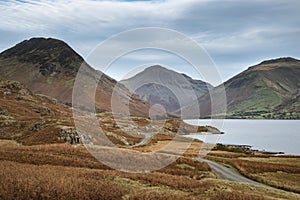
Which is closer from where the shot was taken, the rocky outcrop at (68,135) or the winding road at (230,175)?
the winding road at (230,175)

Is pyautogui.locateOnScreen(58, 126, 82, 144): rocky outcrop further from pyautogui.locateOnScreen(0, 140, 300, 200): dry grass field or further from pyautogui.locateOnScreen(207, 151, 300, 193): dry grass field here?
pyautogui.locateOnScreen(0, 140, 300, 200): dry grass field

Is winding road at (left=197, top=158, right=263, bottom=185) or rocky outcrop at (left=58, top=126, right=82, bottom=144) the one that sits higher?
rocky outcrop at (left=58, top=126, right=82, bottom=144)

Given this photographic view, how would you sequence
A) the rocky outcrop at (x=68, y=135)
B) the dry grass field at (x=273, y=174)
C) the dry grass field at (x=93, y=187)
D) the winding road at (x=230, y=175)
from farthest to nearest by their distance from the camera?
the rocky outcrop at (x=68, y=135) → the winding road at (x=230, y=175) → the dry grass field at (x=273, y=174) → the dry grass field at (x=93, y=187)

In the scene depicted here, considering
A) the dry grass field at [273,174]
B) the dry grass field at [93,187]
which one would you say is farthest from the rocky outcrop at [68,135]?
the dry grass field at [93,187]

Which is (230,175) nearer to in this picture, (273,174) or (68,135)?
(273,174)

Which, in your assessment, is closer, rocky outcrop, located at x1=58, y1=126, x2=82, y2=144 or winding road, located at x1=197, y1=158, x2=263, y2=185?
winding road, located at x1=197, y1=158, x2=263, y2=185

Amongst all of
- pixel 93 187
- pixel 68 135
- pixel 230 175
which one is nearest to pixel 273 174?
pixel 230 175

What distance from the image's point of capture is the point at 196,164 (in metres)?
45.3

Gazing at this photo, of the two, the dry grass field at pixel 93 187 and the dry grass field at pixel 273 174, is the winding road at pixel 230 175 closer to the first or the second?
the dry grass field at pixel 273 174

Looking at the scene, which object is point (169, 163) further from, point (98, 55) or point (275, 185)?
point (98, 55)

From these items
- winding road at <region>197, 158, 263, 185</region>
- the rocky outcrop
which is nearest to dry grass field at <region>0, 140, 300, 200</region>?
winding road at <region>197, 158, 263, 185</region>

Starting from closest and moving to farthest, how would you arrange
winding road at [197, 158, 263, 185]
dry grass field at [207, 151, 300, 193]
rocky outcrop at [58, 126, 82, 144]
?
1. dry grass field at [207, 151, 300, 193]
2. winding road at [197, 158, 263, 185]
3. rocky outcrop at [58, 126, 82, 144]

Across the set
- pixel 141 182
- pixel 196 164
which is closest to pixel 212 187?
pixel 141 182

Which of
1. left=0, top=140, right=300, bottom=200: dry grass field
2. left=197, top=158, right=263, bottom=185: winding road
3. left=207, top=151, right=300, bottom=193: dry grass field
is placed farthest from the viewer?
left=197, top=158, right=263, bottom=185: winding road
